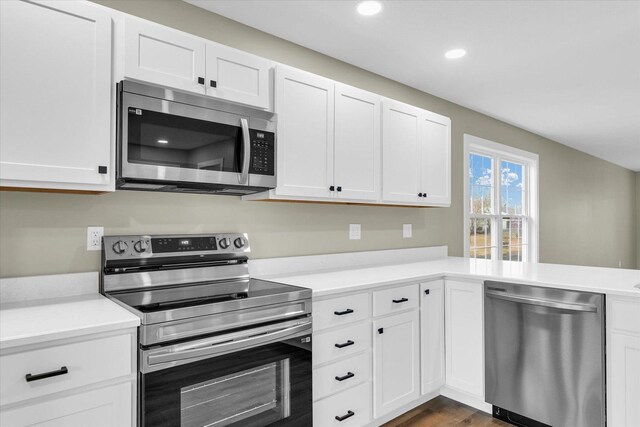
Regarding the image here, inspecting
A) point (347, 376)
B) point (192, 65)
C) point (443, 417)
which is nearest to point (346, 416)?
point (347, 376)

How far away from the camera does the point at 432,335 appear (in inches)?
110

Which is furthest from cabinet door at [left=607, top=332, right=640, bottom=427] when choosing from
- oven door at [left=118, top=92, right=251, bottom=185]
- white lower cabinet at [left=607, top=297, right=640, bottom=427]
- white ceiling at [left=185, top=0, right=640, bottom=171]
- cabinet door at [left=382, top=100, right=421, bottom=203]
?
oven door at [left=118, top=92, right=251, bottom=185]

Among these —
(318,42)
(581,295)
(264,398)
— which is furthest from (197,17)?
(581,295)

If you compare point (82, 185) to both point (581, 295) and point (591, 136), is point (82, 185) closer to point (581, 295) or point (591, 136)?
point (581, 295)

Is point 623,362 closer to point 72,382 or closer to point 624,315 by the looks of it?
point 624,315

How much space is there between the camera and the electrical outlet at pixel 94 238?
200 centimetres

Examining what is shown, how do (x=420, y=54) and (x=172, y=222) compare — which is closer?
(x=172, y=222)

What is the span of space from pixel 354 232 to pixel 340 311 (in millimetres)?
1120

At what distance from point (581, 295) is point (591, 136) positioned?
4606 mm

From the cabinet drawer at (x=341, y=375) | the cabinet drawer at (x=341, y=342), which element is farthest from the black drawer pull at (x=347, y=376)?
the cabinet drawer at (x=341, y=342)

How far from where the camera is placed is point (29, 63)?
1573 mm

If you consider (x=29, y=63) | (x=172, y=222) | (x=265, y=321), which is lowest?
(x=265, y=321)

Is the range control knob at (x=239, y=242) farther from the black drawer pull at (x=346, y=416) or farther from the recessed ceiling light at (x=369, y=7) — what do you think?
the recessed ceiling light at (x=369, y=7)

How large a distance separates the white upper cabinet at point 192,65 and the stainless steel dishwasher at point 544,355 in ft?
6.24
